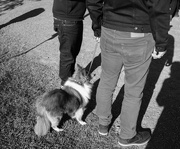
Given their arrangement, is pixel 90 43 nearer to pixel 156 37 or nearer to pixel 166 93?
pixel 166 93

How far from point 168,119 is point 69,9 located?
8.47 feet

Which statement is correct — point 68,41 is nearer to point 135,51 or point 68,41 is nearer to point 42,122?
point 42,122

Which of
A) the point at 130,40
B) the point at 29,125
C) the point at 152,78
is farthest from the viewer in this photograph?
the point at 152,78

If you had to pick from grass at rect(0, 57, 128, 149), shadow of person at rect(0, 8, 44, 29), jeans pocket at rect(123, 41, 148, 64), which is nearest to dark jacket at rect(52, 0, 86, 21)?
jeans pocket at rect(123, 41, 148, 64)

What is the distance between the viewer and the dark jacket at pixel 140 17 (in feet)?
5.96

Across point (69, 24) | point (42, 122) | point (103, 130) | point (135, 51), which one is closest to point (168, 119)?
point (103, 130)

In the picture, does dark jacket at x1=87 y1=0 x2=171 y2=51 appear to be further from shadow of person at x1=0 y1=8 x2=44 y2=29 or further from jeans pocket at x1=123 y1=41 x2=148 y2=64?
shadow of person at x1=0 y1=8 x2=44 y2=29

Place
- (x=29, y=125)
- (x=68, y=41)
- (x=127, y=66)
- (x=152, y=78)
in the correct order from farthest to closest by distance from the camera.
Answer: (x=152, y=78) < (x=68, y=41) < (x=29, y=125) < (x=127, y=66)

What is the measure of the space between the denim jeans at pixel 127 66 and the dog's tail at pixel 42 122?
809 mm

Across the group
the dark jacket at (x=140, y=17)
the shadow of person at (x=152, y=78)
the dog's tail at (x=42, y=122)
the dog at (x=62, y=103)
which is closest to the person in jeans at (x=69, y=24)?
the dog at (x=62, y=103)

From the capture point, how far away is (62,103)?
2.89 meters

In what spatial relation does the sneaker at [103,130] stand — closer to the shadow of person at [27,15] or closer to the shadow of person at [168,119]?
the shadow of person at [168,119]

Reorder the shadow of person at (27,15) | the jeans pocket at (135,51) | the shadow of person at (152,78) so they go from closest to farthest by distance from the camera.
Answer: the jeans pocket at (135,51) < the shadow of person at (152,78) < the shadow of person at (27,15)

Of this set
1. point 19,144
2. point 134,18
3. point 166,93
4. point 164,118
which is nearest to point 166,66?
point 166,93
